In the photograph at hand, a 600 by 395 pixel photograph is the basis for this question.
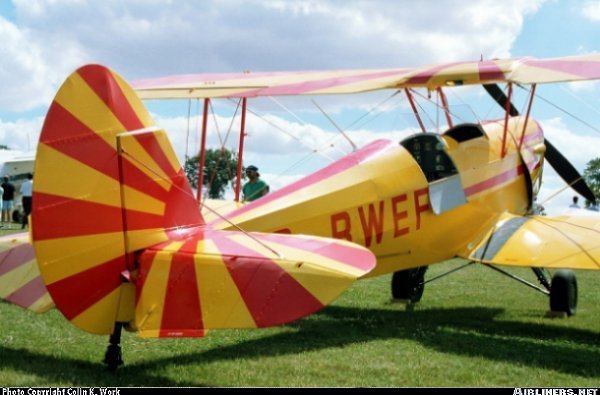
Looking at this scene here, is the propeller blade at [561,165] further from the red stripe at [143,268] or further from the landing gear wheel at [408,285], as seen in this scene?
the red stripe at [143,268]

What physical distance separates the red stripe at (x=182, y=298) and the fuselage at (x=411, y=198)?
3.87ft

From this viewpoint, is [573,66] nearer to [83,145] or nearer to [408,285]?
[408,285]

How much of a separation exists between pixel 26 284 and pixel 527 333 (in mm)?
4575

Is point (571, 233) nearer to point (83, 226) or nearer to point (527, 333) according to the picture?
point (527, 333)

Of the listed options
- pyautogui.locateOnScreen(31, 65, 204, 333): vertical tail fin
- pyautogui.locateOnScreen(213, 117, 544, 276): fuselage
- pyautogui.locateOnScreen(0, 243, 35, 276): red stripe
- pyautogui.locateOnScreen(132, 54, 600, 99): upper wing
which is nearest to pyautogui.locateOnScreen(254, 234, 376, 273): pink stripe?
pyautogui.locateOnScreen(31, 65, 204, 333): vertical tail fin

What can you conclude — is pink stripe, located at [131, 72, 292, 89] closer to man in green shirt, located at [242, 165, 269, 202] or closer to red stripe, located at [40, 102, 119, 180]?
man in green shirt, located at [242, 165, 269, 202]

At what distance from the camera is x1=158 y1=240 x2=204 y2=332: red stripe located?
4094 mm

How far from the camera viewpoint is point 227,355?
5.54 metres

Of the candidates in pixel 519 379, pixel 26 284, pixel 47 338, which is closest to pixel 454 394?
pixel 519 379

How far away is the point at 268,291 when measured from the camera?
400 centimetres

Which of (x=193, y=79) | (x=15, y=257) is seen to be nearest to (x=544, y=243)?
(x=15, y=257)

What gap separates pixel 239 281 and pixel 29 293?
196 cm

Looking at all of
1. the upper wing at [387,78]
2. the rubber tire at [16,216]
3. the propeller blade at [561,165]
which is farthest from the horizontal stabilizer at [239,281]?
the rubber tire at [16,216]

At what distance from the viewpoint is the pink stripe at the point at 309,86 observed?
817cm
